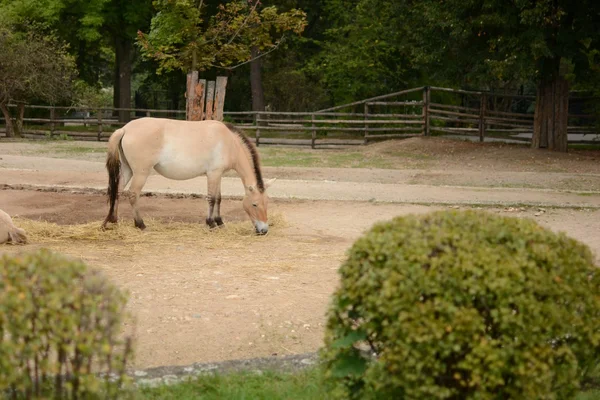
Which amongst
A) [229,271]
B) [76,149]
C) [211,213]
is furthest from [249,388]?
[76,149]

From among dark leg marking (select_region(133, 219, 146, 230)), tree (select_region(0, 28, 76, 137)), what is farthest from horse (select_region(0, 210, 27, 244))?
tree (select_region(0, 28, 76, 137))

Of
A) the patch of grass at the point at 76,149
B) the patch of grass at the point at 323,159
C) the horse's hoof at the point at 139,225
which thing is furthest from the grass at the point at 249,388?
the patch of grass at the point at 76,149

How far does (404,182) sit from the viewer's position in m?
17.3

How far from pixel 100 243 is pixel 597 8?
Result: 17.3 metres

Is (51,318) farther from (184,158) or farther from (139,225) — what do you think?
(184,158)

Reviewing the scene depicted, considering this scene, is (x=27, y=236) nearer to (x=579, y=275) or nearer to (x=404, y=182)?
(x=579, y=275)

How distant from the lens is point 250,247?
9.86 metres

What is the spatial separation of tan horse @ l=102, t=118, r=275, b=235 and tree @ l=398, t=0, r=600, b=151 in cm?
1219

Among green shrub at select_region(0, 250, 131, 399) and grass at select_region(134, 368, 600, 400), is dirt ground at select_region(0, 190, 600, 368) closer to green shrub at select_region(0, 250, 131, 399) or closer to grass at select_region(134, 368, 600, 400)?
grass at select_region(134, 368, 600, 400)

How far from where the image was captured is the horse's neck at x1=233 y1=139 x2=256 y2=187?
10.9m

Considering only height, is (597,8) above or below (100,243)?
above

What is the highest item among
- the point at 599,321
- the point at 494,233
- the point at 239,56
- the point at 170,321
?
the point at 239,56

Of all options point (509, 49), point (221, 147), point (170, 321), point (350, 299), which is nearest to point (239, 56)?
point (509, 49)

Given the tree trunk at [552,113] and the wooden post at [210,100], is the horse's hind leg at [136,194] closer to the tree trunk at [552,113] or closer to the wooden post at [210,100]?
the wooden post at [210,100]
